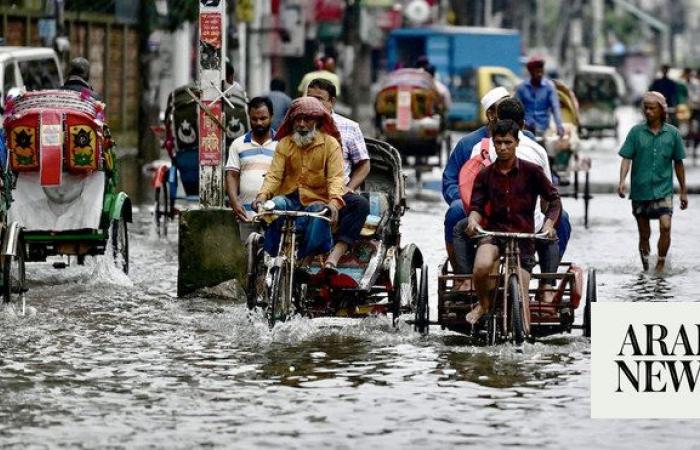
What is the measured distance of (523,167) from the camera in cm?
1254

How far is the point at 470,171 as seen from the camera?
43.1ft

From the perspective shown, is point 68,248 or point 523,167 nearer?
point 523,167

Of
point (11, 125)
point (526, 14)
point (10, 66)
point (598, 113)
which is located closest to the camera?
point (11, 125)

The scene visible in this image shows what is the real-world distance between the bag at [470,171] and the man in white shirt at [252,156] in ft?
7.42

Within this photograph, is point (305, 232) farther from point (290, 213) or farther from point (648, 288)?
point (648, 288)

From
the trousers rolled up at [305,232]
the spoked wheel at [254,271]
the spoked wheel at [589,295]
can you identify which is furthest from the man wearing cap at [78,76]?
the spoked wheel at [589,295]

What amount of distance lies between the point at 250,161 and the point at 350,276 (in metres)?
2.06

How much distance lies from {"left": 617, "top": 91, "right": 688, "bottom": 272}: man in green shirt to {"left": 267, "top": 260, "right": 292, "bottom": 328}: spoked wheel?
18.1ft

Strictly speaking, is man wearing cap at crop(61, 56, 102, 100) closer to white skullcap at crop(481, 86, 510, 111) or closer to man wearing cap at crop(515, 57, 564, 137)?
white skullcap at crop(481, 86, 510, 111)

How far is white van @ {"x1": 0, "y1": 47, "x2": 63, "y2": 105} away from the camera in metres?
23.3

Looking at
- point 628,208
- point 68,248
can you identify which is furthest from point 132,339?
point 628,208

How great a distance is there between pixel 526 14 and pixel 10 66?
8669cm

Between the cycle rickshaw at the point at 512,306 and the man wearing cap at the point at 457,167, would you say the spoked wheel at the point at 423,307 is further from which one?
the man wearing cap at the point at 457,167

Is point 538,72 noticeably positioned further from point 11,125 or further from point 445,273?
point 445,273
